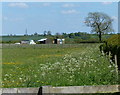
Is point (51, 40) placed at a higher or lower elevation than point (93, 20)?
lower

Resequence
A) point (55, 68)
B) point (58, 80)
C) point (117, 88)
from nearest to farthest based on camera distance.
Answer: point (117, 88) < point (58, 80) < point (55, 68)

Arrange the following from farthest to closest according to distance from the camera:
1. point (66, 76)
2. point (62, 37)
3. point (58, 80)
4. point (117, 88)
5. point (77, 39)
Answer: point (62, 37) → point (77, 39) → point (66, 76) → point (58, 80) → point (117, 88)

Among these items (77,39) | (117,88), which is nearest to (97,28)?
(77,39)

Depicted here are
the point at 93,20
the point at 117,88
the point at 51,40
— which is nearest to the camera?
the point at 117,88

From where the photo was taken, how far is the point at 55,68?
8.31 metres

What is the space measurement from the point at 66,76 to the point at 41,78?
601 mm

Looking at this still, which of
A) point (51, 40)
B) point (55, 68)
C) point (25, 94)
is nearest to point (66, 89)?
point (25, 94)

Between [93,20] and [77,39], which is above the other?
[93,20]

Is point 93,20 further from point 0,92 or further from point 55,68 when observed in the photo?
point 0,92

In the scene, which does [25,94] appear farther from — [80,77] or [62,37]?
[62,37]

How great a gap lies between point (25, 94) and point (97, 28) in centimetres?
3460

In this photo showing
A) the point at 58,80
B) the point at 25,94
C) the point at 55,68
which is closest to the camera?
the point at 25,94

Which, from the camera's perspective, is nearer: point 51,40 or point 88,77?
point 88,77

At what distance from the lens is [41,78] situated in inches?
261
